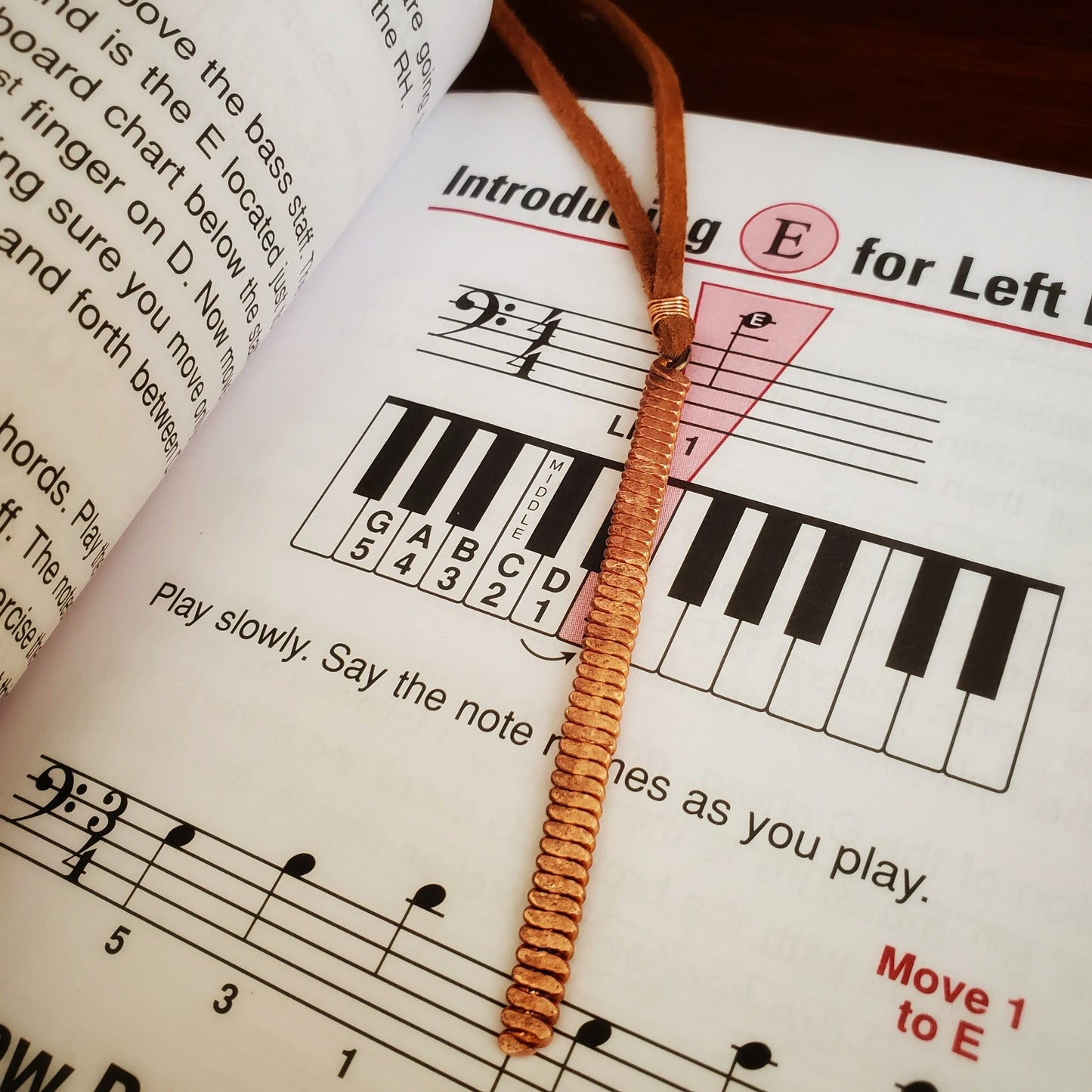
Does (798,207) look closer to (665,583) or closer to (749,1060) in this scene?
(665,583)

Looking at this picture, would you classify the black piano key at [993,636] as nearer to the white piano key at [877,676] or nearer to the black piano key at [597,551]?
the white piano key at [877,676]

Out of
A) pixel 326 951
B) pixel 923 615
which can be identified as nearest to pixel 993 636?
pixel 923 615

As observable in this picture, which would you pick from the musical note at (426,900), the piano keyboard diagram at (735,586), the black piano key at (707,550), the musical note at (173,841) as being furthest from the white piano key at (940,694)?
the musical note at (173,841)

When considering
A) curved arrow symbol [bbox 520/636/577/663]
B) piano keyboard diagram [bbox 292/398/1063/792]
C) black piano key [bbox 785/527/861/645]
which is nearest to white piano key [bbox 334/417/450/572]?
piano keyboard diagram [bbox 292/398/1063/792]

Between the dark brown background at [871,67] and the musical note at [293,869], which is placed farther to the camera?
the dark brown background at [871,67]
